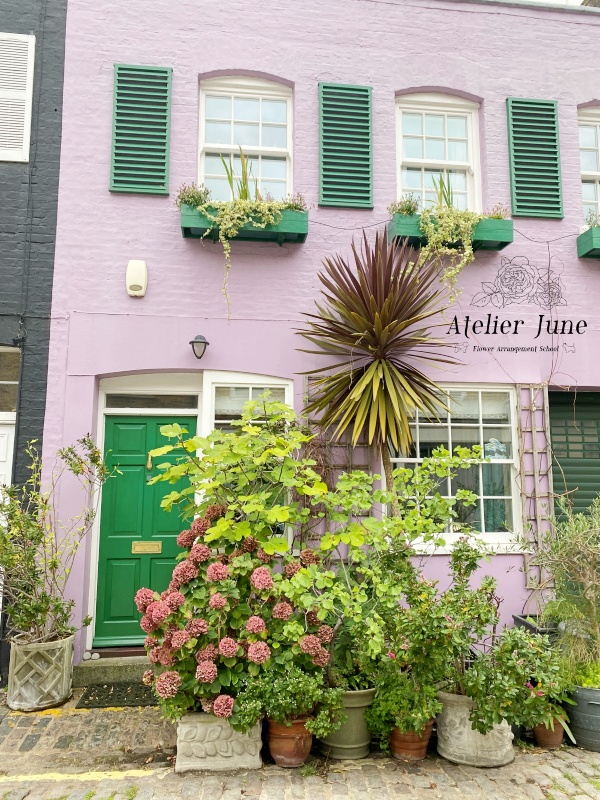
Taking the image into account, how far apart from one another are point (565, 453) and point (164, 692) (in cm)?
480

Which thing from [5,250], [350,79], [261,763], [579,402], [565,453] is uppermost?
[350,79]

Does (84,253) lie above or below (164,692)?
above

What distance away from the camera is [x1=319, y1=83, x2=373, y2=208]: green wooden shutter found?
6.53 metres

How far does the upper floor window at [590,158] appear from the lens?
23.3ft

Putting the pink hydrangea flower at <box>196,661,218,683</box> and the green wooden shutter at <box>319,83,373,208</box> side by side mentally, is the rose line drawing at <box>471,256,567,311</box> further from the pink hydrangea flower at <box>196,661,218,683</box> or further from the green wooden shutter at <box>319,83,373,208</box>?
the pink hydrangea flower at <box>196,661,218,683</box>

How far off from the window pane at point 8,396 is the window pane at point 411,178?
4.50m

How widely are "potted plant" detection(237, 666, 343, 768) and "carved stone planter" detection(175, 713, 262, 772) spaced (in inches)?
5.9

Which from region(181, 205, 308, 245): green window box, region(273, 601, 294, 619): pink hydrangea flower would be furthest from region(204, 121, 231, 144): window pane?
region(273, 601, 294, 619): pink hydrangea flower

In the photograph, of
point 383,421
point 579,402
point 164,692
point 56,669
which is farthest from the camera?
point 579,402

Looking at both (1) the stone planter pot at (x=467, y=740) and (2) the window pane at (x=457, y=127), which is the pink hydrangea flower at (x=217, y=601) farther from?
(2) the window pane at (x=457, y=127)

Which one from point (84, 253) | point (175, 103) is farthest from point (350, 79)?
point (84, 253)

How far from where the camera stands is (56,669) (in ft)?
16.8

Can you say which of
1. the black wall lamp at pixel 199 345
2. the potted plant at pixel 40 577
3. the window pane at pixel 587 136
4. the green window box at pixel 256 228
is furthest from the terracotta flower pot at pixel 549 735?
the window pane at pixel 587 136

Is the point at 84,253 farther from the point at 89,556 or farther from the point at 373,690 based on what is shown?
the point at 373,690
